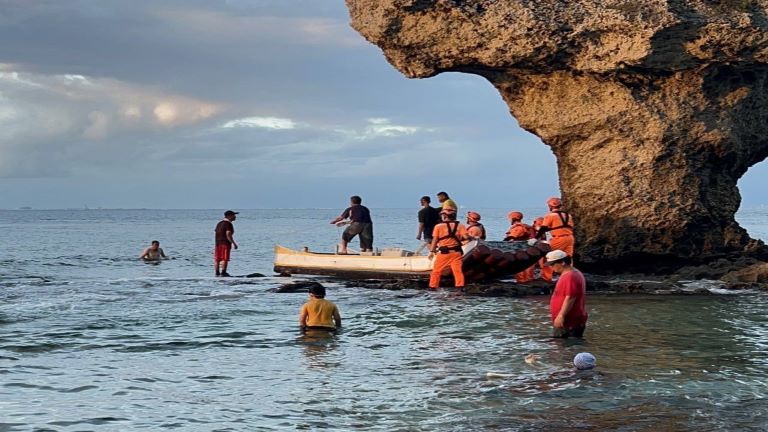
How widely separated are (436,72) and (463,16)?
6.66 ft

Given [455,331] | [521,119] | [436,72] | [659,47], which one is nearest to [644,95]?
[659,47]

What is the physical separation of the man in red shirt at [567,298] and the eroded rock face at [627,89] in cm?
987

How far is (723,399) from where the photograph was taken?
10211mm

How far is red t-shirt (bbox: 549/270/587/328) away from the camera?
12984 mm

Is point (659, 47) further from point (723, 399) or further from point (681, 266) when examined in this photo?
point (723, 399)

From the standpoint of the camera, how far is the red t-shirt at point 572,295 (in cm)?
1298

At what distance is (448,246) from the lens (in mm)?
21344

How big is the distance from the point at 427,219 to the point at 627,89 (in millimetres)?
5814

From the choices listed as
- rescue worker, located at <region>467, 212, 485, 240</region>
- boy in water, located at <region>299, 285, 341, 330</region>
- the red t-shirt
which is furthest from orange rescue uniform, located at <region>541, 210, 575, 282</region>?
boy in water, located at <region>299, 285, 341, 330</region>

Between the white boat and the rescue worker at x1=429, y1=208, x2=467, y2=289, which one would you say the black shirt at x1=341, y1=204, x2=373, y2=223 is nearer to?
the white boat

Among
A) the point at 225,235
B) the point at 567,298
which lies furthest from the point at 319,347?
the point at 225,235

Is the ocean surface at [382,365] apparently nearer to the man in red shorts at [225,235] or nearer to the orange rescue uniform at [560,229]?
the orange rescue uniform at [560,229]

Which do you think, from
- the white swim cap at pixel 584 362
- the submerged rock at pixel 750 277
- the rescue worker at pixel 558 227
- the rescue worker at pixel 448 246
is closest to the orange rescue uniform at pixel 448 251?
the rescue worker at pixel 448 246

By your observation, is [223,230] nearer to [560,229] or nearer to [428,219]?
[428,219]
